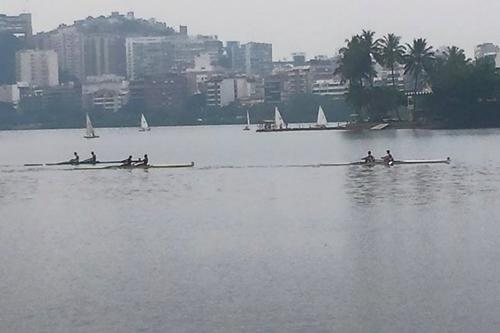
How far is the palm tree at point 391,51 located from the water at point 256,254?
5291 centimetres

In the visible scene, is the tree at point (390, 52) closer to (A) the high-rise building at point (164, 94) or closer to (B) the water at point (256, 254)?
(B) the water at point (256, 254)

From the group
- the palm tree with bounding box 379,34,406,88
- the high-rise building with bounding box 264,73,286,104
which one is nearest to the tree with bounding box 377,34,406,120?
the palm tree with bounding box 379,34,406,88

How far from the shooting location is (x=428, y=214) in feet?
103

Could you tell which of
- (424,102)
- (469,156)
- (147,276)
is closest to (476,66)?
(424,102)

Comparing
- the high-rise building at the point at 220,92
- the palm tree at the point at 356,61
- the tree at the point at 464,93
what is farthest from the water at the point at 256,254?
the high-rise building at the point at 220,92

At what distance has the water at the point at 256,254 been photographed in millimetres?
18781

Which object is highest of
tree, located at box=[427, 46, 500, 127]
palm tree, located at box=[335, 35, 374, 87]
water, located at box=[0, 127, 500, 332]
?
palm tree, located at box=[335, 35, 374, 87]

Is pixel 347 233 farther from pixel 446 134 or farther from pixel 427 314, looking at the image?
pixel 446 134

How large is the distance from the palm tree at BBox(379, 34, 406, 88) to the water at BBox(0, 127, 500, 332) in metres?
52.9

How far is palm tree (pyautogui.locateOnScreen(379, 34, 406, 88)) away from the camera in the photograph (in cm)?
9931

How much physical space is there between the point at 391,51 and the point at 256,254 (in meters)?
76.5

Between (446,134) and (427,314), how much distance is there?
70074 millimetres

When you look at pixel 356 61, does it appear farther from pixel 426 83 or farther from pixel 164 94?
pixel 164 94

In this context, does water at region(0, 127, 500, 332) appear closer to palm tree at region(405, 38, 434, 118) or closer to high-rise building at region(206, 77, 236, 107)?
palm tree at region(405, 38, 434, 118)
